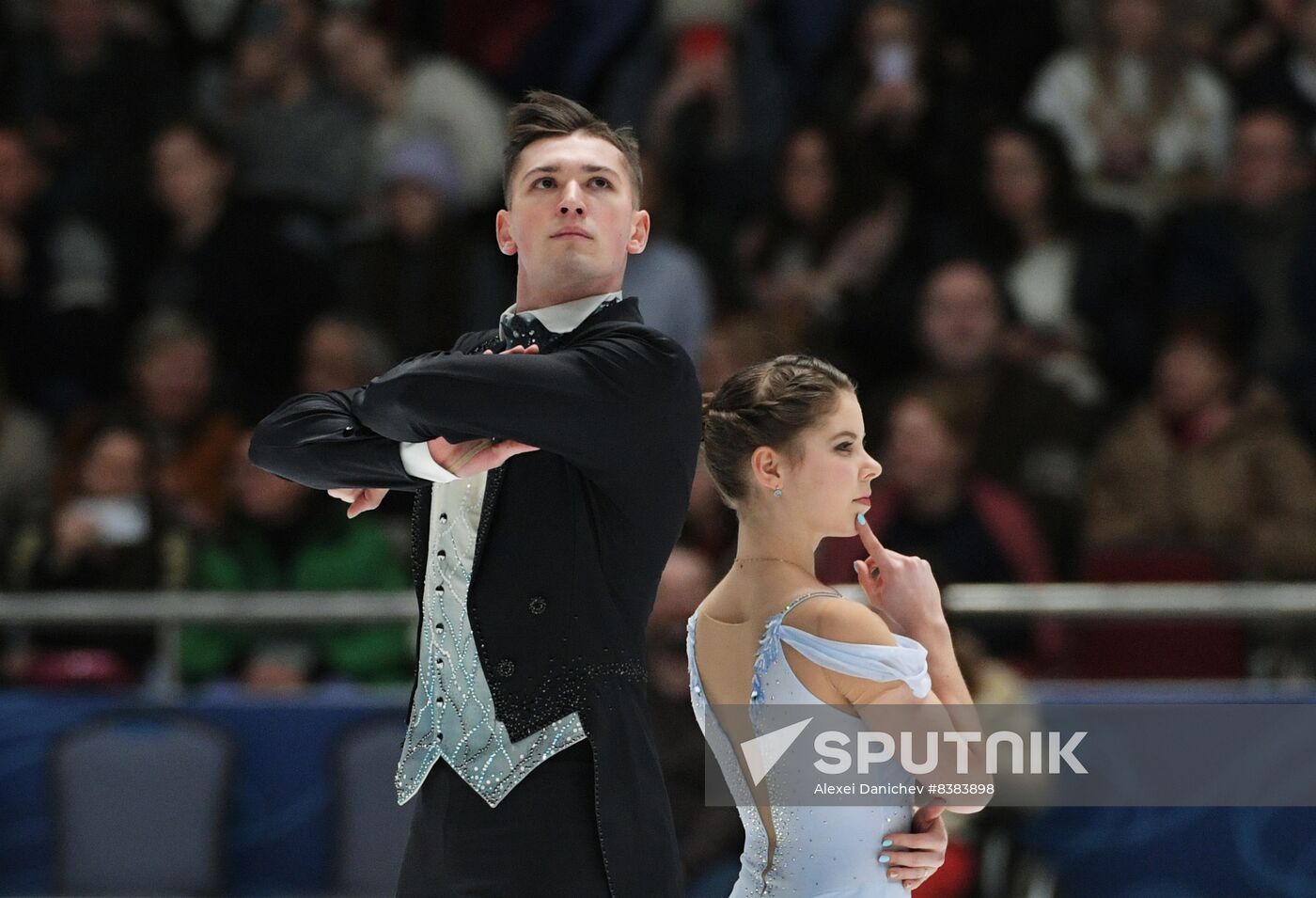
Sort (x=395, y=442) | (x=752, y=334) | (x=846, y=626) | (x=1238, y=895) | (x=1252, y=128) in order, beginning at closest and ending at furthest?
1. (x=395, y=442)
2. (x=846, y=626)
3. (x=1238, y=895)
4. (x=752, y=334)
5. (x=1252, y=128)

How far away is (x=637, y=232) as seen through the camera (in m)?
3.02

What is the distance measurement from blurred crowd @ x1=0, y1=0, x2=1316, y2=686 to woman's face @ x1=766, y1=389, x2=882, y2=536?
311 centimetres

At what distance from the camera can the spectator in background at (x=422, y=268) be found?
319 inches

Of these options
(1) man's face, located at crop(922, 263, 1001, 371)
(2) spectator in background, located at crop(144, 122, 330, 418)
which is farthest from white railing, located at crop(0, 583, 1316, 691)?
(2) spectator in background, located at crop(144, 122, 330, 418)

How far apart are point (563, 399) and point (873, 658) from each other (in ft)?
2.06

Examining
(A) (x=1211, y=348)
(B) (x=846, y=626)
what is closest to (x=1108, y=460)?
(A) (x=1211, y=348)

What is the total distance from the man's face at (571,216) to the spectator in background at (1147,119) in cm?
552

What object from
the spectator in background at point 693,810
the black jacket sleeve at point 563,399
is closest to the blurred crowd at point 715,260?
the spectator in background at point 693,810

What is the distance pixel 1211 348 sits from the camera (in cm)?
723

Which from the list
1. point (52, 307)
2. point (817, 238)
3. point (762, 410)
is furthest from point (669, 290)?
point (762, 410)

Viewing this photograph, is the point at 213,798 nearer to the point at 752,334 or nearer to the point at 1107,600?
the point at 752,334

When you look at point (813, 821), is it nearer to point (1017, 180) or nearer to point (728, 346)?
point (728, 346)

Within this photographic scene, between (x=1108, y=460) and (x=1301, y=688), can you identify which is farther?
(x=1108, y=460)

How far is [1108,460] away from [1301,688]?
1.29 metres
